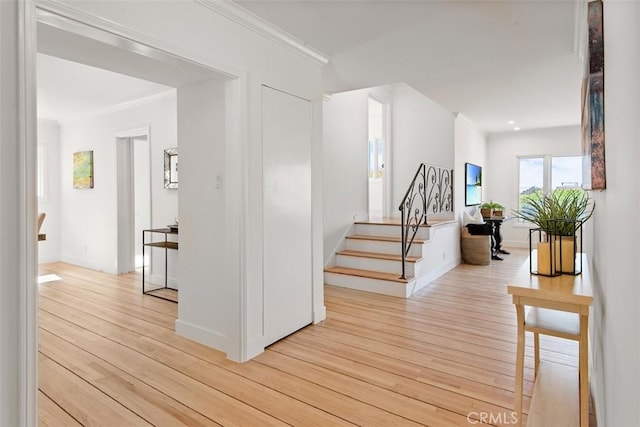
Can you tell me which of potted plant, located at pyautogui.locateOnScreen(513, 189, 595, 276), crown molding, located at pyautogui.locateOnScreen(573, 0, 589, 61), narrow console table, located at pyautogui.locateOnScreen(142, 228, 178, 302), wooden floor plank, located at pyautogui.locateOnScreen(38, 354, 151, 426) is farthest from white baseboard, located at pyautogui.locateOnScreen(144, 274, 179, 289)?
crown molding, located at pyautogui.locateOnScreen(573, 0, 589, 61)

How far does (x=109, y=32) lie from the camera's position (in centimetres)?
186

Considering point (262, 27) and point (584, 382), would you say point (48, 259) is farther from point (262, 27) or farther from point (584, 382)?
point (584, 382)

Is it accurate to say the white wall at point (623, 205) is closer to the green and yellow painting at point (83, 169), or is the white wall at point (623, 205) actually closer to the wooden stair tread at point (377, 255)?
the wooden stair tread at point (377, 255)

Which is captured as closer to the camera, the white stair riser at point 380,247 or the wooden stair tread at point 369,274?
the wooden stair tread at point 369,274

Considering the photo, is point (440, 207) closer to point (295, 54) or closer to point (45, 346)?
point (295, 54)

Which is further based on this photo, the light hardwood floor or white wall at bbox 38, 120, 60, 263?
white wall at bbox 38, 120, 60, 263

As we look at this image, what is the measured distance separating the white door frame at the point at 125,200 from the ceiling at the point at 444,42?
10.7ft

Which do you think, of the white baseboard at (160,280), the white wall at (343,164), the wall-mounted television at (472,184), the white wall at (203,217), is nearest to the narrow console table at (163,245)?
the white baseboard at (160,280)

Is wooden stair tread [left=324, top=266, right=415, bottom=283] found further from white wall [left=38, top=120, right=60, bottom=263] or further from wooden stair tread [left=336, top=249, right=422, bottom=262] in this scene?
white wall [left=38, top=120, right=60, bottom=263]

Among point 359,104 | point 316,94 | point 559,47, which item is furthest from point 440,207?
point 316,94

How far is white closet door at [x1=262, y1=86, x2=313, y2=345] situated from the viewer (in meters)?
2.85

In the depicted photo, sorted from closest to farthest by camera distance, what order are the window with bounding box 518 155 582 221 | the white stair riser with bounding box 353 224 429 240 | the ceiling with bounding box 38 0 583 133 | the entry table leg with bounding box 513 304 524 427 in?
the entry table leg with bounding box 513 304 524 427 → the ceiling with bounding box 38 0 583 133 → the white stair riser with bounding box 353 224 429 240 → the window with bounding box 518 155 582 221

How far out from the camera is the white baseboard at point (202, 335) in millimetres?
2783

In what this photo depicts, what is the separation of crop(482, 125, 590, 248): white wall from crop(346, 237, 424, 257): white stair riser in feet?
14.1
